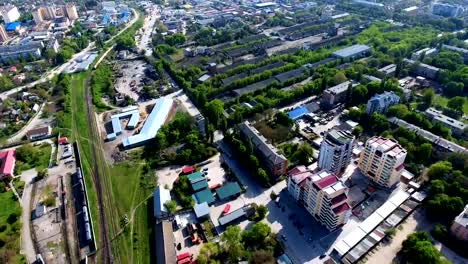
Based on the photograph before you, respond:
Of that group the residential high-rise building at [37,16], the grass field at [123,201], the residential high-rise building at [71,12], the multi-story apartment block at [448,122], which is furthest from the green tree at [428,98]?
the residential high-rise building at [37,16]

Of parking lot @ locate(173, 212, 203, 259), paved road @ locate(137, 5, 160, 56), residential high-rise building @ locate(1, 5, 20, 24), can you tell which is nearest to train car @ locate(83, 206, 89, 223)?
parking lot @ locate(173, 212, 203, 259)

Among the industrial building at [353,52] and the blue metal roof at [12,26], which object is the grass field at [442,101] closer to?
the industrial building at [353,52]

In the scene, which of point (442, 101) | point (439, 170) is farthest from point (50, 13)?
point (439, 170)

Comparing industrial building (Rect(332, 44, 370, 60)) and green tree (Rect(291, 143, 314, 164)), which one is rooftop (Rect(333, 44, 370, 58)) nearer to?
Result: industrial building (Rect(332, 44, 370, 60))

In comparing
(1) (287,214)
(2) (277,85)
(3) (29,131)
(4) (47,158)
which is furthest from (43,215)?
(2) (277,85)

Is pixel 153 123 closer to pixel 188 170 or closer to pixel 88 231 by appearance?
pixel 188 170

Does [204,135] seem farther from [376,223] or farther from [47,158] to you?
[376,223]
